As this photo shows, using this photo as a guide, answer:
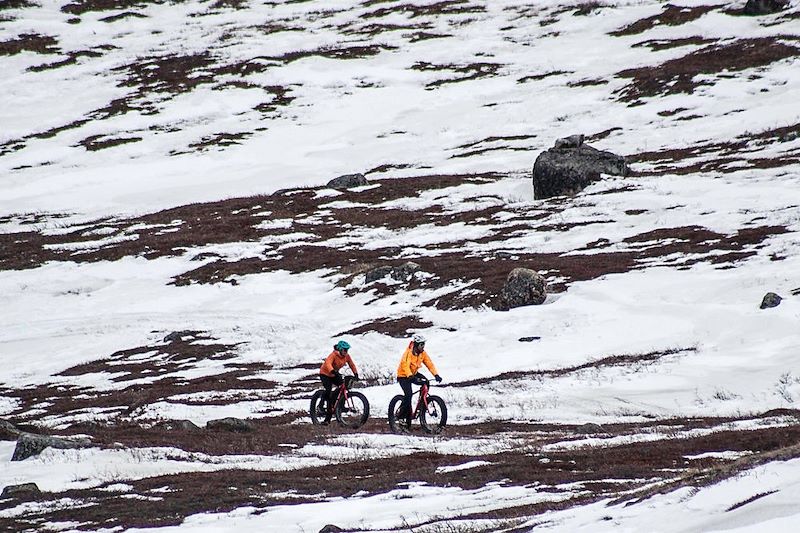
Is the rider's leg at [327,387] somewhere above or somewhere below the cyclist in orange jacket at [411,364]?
below

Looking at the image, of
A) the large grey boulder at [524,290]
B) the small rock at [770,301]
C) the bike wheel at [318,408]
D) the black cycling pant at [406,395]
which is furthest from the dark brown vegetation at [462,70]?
the black cycling pant at [406,395]

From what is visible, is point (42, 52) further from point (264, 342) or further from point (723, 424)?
point (723, 424)

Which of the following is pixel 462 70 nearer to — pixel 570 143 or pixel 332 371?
pixel 570 143

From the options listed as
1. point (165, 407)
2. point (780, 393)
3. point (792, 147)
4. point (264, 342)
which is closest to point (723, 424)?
point (780, 393)

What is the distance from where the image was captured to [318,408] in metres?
22.3

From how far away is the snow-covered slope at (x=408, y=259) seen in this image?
13.9 m

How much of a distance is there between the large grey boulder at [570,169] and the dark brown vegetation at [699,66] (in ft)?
74.6

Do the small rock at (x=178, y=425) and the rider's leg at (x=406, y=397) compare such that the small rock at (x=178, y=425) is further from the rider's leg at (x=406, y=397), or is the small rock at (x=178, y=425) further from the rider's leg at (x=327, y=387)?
the rider's leg at (x=406, y=397)

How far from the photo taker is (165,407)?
2570 centimetres

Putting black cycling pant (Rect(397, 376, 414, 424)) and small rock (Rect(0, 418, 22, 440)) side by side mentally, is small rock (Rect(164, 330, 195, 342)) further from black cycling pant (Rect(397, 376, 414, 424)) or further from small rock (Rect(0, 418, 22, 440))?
black cycling pant (Rect(397, 376, 414, 424))

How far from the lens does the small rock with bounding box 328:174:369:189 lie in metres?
64.4

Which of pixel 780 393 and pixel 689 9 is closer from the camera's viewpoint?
pixel 780 393

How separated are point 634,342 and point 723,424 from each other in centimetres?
953

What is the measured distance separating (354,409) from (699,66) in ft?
211
